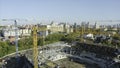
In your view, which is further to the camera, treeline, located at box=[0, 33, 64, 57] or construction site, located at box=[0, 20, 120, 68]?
treeline, located at box=[0, 33, 64, 57]

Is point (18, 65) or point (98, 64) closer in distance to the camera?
point (98, 64)

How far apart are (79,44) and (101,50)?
2613 mm

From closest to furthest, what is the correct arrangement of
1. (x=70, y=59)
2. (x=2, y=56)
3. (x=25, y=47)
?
1. (x=70, y=59)
2. (x=2, y=56)
3. (x=25, y=47)

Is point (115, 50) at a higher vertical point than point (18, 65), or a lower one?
higher

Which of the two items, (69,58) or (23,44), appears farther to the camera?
(23,44)

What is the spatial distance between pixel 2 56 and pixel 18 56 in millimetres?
1427

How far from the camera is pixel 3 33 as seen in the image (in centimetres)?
2386

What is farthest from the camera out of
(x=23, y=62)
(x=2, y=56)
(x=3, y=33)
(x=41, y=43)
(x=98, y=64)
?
(x=3, y=33)

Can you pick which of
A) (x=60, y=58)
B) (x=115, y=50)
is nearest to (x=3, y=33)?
(x=60, y=58)

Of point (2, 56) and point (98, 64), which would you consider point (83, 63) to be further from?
point (2, 56)

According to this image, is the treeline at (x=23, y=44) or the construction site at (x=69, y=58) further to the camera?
the treeline at (x=23, y=44)

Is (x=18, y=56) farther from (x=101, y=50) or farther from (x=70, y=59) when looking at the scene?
(x=101, y=50)

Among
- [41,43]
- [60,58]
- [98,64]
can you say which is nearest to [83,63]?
[98,64]

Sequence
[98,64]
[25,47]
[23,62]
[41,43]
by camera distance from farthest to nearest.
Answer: [41,43] < [25,47] < [23,62] < [98,64]
